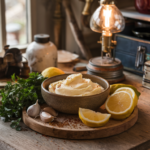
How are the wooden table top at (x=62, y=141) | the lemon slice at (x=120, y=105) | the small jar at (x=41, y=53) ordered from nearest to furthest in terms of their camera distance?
the wooden table top at (x=62, y=141), the lemon slice at (x=120, y=105), the small jar at (x=41, y=53)

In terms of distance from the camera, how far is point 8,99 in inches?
39.8

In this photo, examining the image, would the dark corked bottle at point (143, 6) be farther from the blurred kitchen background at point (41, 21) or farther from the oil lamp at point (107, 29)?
the blurred kitchen background at point (41, 21)

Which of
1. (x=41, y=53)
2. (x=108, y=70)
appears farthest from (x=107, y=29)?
(x=41, y=53)

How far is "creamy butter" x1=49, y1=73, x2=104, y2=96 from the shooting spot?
94 cm

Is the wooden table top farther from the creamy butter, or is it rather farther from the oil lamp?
the oil lamp

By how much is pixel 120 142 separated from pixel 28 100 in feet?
1.36

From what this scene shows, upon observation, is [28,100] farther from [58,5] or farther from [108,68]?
[58,5]

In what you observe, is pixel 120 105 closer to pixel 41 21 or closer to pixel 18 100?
pixel 18 100

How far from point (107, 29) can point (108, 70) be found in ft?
0.73

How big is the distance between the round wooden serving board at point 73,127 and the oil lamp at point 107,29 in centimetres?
42

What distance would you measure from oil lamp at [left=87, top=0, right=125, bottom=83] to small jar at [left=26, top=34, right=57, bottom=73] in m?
0.23

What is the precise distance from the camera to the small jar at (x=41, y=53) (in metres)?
1.37

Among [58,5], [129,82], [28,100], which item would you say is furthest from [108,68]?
[58,5]

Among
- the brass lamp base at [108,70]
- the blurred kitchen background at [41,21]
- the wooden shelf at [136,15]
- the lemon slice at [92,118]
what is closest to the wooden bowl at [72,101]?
the lemon slice at [92,118]
